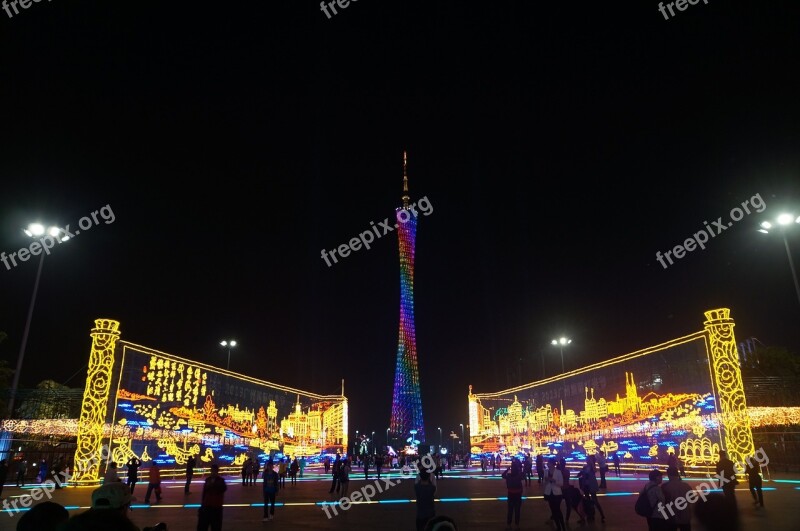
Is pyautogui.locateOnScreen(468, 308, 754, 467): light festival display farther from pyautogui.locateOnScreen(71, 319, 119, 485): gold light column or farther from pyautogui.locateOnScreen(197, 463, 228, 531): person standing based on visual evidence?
pyautogui.locateOnScreen(71, 319, 119, 485): gold light column

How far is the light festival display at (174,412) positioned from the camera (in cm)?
2558

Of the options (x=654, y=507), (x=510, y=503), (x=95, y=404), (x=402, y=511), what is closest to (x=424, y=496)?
(x=654, y=507)

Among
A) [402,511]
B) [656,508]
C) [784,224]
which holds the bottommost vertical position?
[402,511]

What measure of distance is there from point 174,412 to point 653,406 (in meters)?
27.2

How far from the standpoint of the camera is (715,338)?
83.5 ft

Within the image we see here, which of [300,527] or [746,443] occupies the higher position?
[746,443]

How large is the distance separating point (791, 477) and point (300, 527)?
24.1 meters

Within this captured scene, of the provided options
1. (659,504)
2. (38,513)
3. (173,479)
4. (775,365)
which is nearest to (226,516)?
(659,504)

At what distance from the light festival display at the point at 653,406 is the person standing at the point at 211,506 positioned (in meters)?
21.7

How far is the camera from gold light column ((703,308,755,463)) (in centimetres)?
2344

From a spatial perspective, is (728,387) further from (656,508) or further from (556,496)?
(656,508)

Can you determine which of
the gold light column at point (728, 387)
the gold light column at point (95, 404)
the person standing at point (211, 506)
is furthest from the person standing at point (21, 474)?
the gold light column at point (728, 387)

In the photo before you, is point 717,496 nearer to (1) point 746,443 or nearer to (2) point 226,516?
(2) point 226,516

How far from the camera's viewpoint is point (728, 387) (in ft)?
80.3
